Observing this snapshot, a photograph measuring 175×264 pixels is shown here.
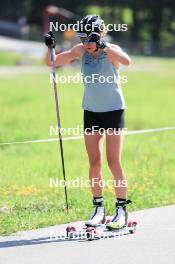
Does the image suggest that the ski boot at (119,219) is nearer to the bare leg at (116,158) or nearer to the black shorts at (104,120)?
the bare leg at (116,158)

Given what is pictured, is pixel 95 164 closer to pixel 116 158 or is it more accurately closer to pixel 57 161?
pixel 116 158

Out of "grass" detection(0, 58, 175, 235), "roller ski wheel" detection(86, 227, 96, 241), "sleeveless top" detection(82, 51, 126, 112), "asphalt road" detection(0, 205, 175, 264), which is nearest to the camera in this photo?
"asphalt road" detection(0, 205, 175, 264)

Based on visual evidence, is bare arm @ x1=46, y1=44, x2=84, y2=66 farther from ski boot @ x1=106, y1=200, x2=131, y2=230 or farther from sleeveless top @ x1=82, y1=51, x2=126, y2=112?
ski boot @ x1=106, y1=200, x2=131, y2=230

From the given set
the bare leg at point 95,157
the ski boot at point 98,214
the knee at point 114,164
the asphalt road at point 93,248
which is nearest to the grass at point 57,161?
the asphalt road at point 93,248

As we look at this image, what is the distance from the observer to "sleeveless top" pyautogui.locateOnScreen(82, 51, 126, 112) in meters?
7.54

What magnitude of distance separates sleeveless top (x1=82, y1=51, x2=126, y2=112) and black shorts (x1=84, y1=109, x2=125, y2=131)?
5cm

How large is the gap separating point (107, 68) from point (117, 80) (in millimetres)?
149

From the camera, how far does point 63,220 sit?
8.27 m

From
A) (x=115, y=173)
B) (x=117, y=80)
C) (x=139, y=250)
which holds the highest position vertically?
(x=117, y=80)

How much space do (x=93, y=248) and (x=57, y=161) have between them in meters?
6.74

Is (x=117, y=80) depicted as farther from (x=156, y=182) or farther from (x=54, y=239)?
(x=156, y=182)

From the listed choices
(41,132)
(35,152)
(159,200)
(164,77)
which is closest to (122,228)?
(159,200)

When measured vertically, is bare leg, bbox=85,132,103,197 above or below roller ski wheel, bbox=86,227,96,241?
above

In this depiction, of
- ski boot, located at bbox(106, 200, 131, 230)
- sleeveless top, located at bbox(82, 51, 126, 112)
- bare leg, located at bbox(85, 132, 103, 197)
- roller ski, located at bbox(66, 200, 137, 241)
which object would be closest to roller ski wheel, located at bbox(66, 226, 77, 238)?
roller ski, located at bbox(66, 200, 137, 241)
